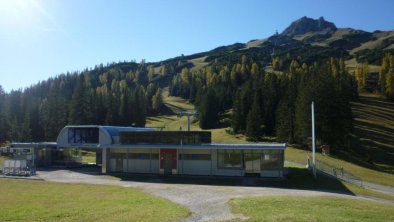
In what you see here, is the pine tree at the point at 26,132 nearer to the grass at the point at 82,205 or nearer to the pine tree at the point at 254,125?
the pine tree at the point at 254,125

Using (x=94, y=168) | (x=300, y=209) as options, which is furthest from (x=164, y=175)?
(x=300, y=209)

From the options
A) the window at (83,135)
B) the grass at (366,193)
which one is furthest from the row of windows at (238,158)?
the window at (83,135)

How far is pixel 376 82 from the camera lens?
16700 centimetres

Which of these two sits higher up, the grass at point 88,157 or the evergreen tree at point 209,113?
the evergreen tree at point 209,113

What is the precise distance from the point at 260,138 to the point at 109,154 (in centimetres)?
3620

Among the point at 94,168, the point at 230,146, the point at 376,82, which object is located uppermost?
the point at 376,82

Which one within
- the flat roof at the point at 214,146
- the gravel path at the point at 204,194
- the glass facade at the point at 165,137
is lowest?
the gravel path at the point at 204,194

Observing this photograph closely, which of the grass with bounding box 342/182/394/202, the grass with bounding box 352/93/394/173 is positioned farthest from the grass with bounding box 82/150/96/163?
the grass with bounding box 352/93/394/173

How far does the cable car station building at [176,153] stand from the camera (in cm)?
4519

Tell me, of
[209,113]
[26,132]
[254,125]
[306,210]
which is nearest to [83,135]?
[254,125]

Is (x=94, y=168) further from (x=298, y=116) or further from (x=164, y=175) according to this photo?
(x=298, y=116)

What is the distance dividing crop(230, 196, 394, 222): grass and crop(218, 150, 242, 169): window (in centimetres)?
1886

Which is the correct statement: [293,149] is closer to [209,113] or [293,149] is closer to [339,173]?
[339,173]

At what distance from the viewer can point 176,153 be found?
49031 mm
